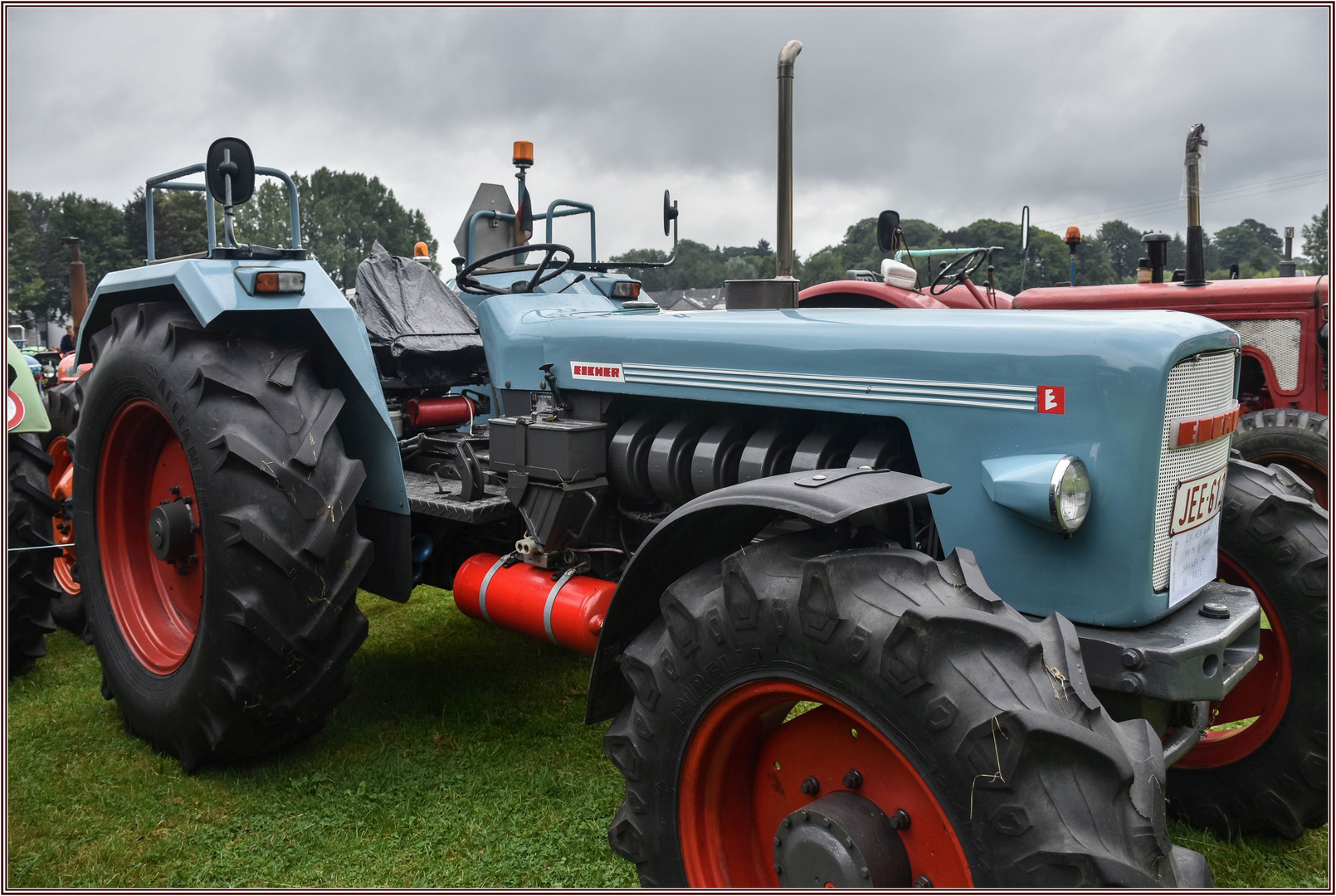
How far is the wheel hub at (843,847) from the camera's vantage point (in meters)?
1.72

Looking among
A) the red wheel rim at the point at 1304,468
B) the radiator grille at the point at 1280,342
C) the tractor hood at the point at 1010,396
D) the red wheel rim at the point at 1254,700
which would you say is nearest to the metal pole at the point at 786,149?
the tractor hood at the point at 1010,396

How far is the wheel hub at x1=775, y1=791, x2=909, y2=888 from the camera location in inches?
67.7

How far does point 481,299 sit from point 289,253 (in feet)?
2.17

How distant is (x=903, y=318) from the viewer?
244 cm

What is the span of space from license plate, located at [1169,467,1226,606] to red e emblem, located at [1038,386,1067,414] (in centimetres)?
34

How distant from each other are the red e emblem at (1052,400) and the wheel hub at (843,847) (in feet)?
2.92

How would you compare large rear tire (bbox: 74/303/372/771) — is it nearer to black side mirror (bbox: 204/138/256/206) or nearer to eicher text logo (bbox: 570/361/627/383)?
black side mirror (bbox: 204/138/256/206)

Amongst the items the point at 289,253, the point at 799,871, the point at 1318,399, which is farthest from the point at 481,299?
the point at 1318,399

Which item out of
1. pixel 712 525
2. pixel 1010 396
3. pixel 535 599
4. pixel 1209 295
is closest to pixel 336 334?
pixel 535 599

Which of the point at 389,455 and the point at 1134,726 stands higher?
the point at 389,455

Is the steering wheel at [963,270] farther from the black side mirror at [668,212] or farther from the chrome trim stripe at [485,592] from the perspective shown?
the chrome trim stripe at [485,592]

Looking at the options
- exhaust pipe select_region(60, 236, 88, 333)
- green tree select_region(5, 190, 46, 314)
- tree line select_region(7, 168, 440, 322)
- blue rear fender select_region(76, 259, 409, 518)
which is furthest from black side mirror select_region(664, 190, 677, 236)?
green tree select_region(5, 190, 46, 314)

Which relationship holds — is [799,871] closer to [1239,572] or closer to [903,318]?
[903,318]

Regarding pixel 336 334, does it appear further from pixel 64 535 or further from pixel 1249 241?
pixel 1249 241
